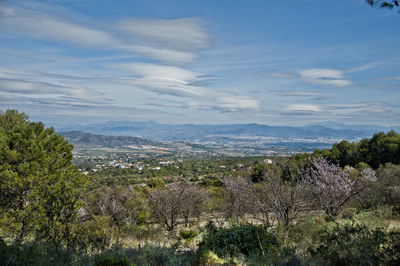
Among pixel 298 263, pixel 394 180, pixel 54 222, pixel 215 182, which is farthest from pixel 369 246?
pixel 215 182

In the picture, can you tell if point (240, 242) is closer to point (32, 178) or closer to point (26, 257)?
point (26, 257)

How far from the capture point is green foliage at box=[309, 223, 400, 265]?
467 cm

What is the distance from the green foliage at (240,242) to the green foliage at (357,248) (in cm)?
121

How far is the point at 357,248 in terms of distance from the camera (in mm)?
4934

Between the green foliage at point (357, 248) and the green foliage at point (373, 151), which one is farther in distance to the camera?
the green foliage at point (373, 151)

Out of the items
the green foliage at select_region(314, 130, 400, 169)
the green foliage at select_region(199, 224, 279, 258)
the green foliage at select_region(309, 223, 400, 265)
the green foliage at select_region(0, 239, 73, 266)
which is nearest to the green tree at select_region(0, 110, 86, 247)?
the green foliage at select_region(0, 239, 73, 266)

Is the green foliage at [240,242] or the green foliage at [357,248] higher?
the green foliage at [357,248]

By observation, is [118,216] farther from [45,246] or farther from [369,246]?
[369,246]

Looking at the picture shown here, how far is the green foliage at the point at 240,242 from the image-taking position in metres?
6.41

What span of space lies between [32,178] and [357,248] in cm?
1235

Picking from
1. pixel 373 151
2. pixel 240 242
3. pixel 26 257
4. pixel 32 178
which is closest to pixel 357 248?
pixel 240 242

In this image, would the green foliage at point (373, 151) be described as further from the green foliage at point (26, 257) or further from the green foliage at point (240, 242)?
the green foliage at point (26, 257)

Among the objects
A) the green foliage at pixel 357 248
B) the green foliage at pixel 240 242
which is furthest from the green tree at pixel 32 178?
the green foliage at pixel 357 248

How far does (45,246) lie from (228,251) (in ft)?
14.0
